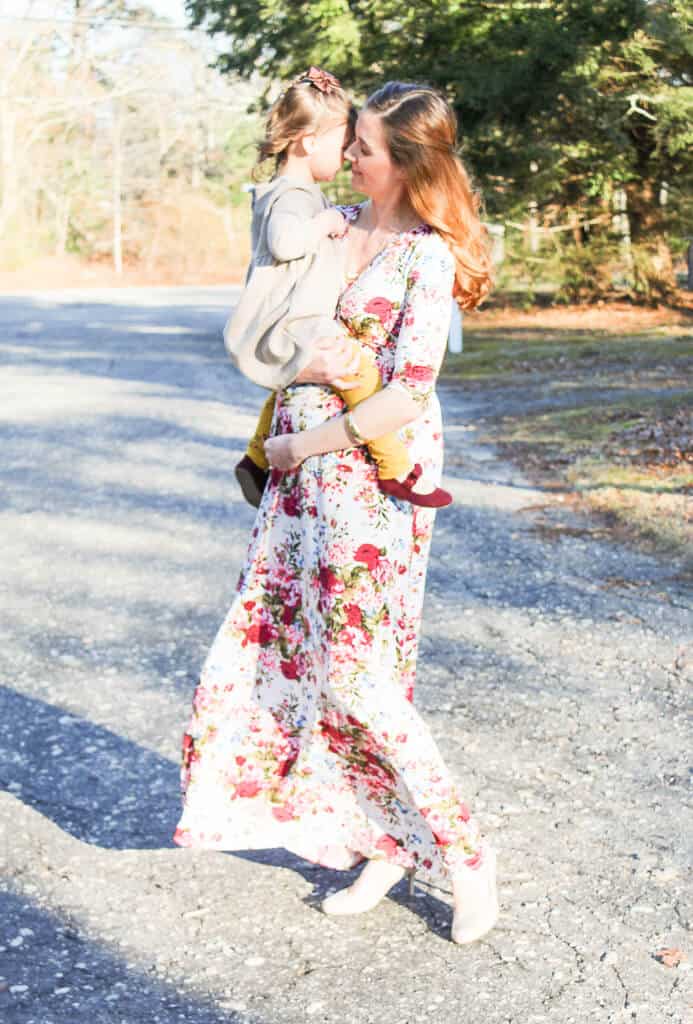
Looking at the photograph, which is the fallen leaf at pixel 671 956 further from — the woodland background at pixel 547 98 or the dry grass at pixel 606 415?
the woodland background at pixel 547 98

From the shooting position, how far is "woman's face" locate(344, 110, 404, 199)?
2912mm

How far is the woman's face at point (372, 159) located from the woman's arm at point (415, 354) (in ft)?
0.55

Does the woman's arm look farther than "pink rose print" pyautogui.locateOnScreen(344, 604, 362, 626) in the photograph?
No

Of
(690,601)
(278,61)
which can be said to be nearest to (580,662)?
(690,601)

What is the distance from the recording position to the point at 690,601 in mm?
6027

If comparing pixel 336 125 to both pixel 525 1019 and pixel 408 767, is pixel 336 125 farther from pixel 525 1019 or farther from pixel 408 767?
pixel 525 1019

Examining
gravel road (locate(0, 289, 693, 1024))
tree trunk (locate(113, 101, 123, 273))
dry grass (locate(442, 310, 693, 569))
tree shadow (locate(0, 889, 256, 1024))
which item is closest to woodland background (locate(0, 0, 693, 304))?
dry grass (locate(442, 310, 693, 569))

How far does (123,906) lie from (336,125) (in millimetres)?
1963

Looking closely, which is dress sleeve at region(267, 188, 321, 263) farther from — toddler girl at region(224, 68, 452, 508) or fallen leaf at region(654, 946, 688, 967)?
fallen leaf at region(654, 946, 688, 967)

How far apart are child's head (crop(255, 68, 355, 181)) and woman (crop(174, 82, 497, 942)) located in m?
0.08

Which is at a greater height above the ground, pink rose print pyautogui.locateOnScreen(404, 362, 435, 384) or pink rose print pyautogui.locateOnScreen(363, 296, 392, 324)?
pink rose print pyautogui.locateOnScreen(363, 296, 392, 324)

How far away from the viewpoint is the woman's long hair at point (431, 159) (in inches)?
113

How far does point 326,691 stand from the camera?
3.05 metres

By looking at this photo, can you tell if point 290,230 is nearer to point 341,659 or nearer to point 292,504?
point 292,504
